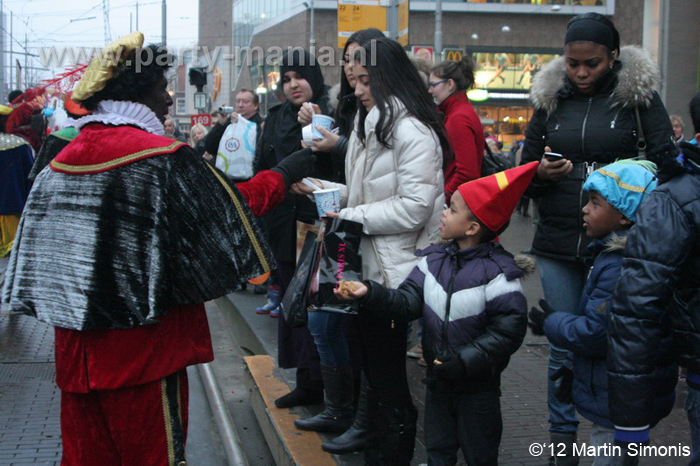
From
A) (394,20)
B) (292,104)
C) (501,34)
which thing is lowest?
(292,104)

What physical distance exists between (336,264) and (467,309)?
1.96 feet

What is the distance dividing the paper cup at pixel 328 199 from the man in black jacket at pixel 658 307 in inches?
52.2

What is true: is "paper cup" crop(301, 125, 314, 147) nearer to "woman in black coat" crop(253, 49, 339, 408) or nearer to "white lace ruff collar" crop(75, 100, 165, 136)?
"woman in black coat" crop(253, 49, 339, 408)

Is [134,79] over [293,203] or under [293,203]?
over

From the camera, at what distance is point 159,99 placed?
2.93 meters

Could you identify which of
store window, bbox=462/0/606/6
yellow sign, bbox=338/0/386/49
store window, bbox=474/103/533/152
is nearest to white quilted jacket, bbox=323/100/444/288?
yellow sign, bbox=338/0/386/49

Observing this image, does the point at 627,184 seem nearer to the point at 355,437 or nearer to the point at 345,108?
the point at 345,108

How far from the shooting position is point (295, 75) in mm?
4762

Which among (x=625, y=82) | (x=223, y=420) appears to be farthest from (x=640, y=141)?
(x=223, y=420)

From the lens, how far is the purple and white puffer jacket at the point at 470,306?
2.95 meters

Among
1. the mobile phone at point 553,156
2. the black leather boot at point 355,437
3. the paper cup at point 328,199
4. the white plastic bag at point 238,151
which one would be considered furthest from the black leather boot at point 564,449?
the white plastic bag at point 238,151

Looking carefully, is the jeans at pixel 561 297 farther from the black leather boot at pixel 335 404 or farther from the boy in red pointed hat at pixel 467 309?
the black leather boot at pixel 335 404

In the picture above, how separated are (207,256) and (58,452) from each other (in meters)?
2.33

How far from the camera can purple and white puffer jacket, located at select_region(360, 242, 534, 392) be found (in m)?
2.95
